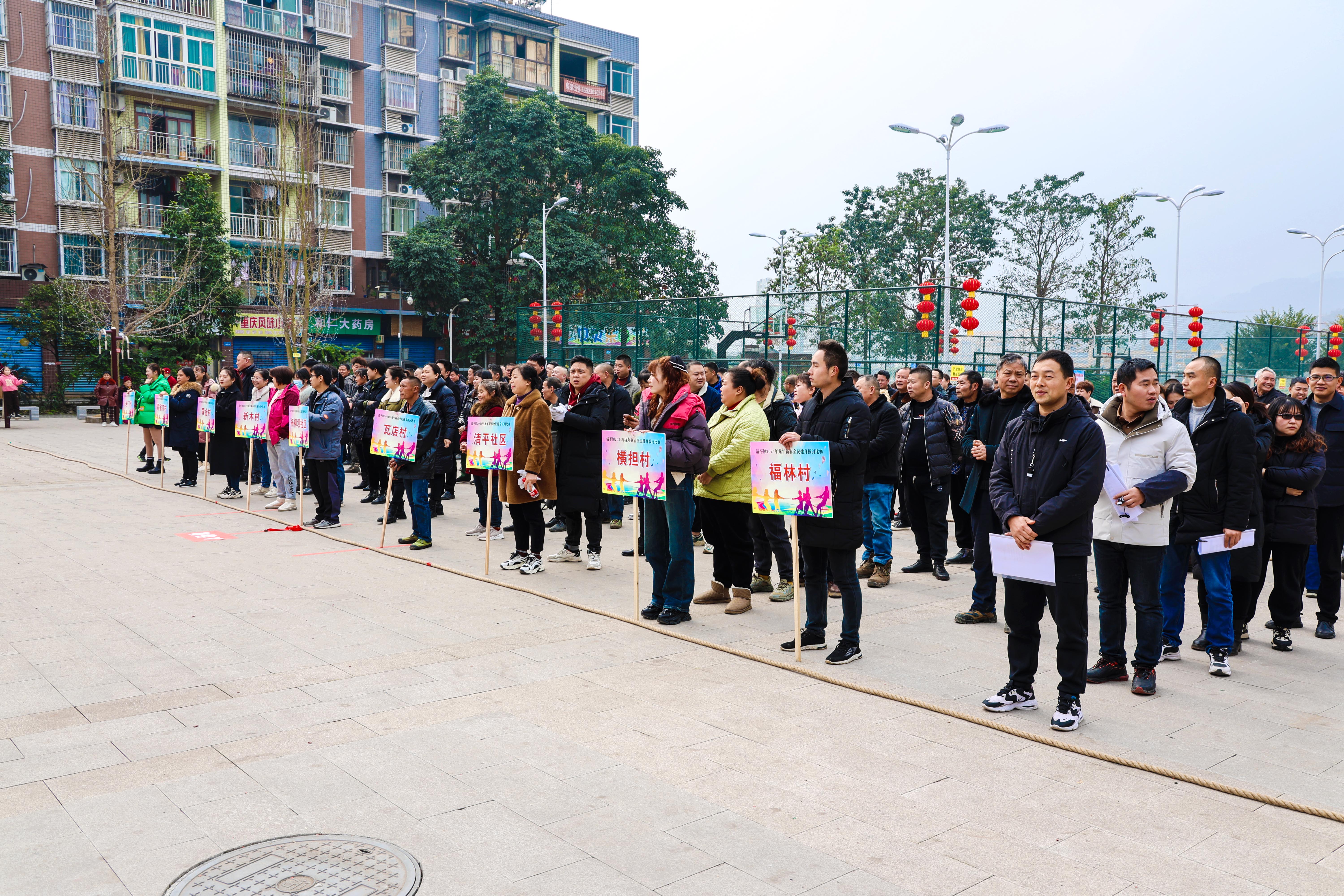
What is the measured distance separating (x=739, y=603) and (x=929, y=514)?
98.9 inches

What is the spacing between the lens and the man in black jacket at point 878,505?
8758 mm

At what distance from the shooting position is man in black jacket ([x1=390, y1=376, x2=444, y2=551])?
10055 millimetres

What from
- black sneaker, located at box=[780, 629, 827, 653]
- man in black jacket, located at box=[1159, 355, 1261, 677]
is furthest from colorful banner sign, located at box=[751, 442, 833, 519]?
man in black jacket, located at box=[1159, 355, 1261, 677]

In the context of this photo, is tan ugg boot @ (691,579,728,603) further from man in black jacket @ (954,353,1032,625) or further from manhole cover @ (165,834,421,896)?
manhole cover @ (165,834,421,896)

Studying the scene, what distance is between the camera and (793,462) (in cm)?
623

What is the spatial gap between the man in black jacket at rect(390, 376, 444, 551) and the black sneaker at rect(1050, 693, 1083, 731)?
21.6ft

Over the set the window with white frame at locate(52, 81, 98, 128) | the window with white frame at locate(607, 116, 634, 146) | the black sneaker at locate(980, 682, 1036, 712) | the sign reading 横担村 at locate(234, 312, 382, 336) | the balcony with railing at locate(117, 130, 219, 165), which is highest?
the window with white frame at locate(607, 116, 634, 146)

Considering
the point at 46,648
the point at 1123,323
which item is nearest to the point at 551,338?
the point at 1123,323

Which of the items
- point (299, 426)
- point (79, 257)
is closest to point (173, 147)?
point (79, 257)

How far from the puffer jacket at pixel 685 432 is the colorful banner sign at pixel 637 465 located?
3.3 inches

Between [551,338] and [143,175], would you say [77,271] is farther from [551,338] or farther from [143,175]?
[551,338]

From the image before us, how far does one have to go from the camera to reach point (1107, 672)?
5.96 meters

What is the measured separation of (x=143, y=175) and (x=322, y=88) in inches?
472

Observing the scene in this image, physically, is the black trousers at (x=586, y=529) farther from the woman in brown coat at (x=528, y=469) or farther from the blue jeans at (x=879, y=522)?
the blue jeans at (x=879, y=522)
